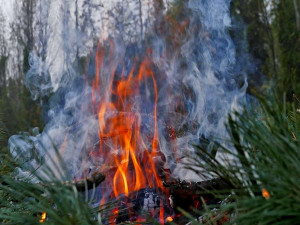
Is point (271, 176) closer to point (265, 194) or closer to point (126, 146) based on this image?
point (265, 194)

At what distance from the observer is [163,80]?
6.51 m

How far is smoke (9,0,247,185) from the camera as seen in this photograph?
3158 mm

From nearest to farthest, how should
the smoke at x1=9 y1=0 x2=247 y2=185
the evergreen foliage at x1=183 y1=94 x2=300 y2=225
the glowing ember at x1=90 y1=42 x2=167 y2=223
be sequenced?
Answer: the evergreen foliage at x1=183 y1=94 x2=300 y2=225
the glowing ember at x1=90 y1=42 x2=167 y2=223
the smoke at x1=9 y1=0 x2=247 y2=185

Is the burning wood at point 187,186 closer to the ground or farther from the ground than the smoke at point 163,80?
closer to the ground

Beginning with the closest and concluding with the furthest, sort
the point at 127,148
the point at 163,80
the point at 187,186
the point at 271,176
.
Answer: the point at 271,176, the point at 187,186, the point at 127,148, the point at 163,80

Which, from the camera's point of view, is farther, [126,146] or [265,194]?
[126,146]

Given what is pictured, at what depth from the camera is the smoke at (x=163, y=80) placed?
124 inches

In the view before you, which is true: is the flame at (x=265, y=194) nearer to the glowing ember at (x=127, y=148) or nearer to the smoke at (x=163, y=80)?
the smoke at (x=163, y=80)

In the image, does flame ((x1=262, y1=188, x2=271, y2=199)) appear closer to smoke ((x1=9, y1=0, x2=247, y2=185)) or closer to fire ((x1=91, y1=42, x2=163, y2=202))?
smoke ((x1=9, y1=0, x2=247, y2=185))

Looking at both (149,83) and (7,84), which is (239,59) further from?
(7,84)

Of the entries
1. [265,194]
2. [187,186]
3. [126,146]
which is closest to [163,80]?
[126,146]

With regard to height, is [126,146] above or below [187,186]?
above

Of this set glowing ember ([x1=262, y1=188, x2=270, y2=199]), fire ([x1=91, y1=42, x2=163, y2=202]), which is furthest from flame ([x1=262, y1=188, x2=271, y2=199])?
fire ([x1=91, y1=42, x2=163, y2=202])

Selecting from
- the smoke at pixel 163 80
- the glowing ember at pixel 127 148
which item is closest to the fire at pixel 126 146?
the glowing ember at pixel 127 148
